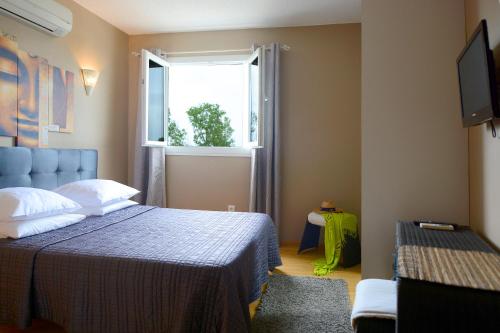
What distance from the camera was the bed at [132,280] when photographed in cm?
162

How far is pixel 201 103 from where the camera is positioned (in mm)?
4477

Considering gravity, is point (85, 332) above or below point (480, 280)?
below

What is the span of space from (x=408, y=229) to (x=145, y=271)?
5.11ft

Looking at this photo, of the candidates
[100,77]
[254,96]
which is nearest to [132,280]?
[254,96]

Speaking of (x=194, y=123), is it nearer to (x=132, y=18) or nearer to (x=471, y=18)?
(x=132, y=18)

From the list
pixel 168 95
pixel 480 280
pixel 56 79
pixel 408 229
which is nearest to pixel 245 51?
pixel 168 95

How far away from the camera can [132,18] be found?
12.5 feet

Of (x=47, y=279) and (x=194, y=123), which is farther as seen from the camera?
(x=194, y=123)

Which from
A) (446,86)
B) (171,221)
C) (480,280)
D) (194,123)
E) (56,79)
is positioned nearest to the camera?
(480,280)

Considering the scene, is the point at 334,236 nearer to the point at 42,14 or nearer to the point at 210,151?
the point at 210,151

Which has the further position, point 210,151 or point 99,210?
point 210,151

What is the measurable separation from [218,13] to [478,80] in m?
2.76

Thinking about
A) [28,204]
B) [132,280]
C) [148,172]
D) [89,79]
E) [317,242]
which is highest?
[89,79]

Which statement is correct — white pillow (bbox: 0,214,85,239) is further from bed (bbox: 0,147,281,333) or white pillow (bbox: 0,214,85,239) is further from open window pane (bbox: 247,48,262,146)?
open window pane (bbox: 247,48,262,146)
